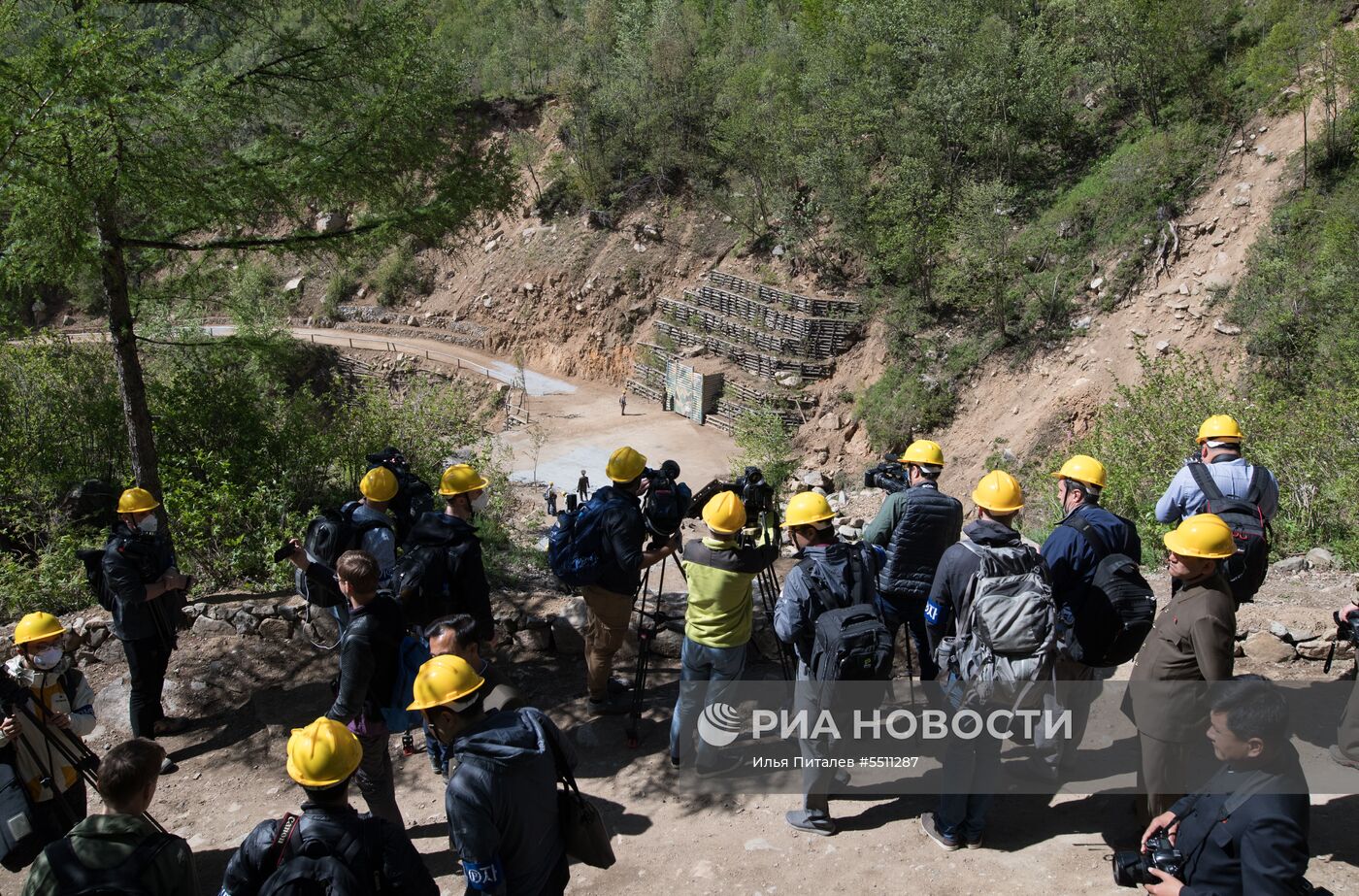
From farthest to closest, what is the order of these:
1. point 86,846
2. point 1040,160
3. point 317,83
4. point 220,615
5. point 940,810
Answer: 1. point 1040,160
2. point 317,83
3. point 220,615
4. point 940,810
5. point 86,846

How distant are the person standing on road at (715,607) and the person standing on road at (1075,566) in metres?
1.55

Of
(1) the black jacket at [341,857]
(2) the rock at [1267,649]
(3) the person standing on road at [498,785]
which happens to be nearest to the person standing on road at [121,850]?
(1) the black jacket at [341,857]

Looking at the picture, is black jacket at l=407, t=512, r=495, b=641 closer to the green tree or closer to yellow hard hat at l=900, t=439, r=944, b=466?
yellow hard hat at l=900, t=439, r=944, b=466

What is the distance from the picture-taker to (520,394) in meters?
33.8

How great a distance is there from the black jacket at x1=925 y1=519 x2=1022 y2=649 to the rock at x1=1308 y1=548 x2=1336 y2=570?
5396 millimetres

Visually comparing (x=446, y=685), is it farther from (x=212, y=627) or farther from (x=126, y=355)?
(x=126, y=355)

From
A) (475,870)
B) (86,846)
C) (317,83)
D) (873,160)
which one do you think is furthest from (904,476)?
(873,160)

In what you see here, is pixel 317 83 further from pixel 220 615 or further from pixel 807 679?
pixel 807 679

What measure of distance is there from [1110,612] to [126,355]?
759cm

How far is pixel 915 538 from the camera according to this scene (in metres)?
5.18

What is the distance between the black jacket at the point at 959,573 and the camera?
13.9ft

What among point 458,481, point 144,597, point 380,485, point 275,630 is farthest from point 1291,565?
point 144,597

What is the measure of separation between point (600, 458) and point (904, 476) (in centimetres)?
2269

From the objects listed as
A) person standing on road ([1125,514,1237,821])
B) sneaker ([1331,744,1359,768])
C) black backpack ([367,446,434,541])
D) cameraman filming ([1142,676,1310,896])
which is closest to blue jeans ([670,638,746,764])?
person standing on road ([1125,514,1237,821])
